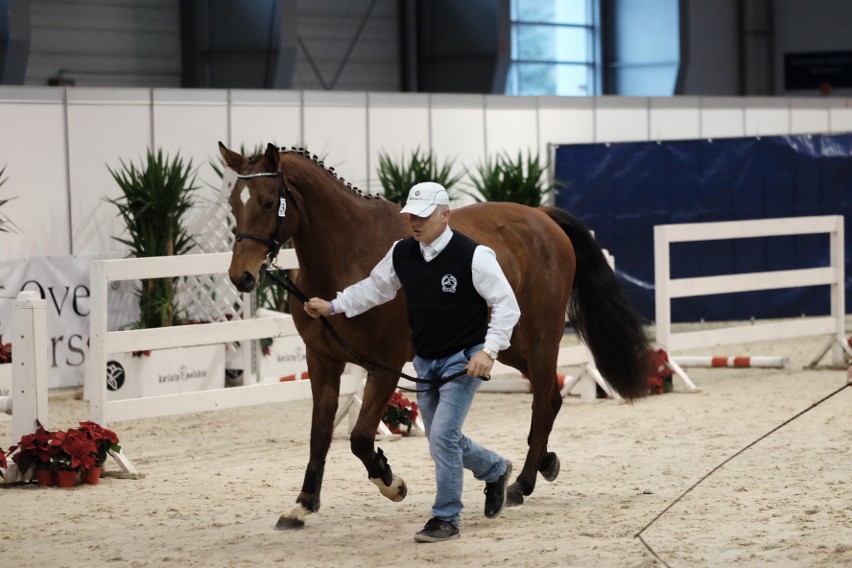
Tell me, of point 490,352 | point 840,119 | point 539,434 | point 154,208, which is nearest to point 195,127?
point 154,208

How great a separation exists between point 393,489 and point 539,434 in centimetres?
90

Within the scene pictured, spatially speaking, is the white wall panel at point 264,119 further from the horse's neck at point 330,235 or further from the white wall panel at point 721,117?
the horse's neck at point 330,235

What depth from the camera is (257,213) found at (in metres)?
5.35

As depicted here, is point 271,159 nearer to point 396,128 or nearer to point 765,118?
point 396,128

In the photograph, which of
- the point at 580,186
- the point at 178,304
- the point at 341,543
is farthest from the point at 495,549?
the point at 580,186

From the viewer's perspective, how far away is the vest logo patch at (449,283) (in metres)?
5.05

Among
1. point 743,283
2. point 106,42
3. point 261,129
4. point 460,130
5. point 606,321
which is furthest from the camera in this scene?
point 106,42

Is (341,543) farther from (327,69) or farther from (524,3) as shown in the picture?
(524,3)

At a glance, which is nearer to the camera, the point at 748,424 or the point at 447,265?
the point at 447,265

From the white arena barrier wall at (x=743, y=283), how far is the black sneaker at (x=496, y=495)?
465 centimetres

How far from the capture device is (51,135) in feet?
36.0

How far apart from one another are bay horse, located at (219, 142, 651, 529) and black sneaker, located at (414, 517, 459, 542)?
1.35 feet

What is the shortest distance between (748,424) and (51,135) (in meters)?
6.32

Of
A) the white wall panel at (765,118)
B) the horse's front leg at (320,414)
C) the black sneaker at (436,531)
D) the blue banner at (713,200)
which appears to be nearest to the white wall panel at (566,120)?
the blue banner at (713,200)
